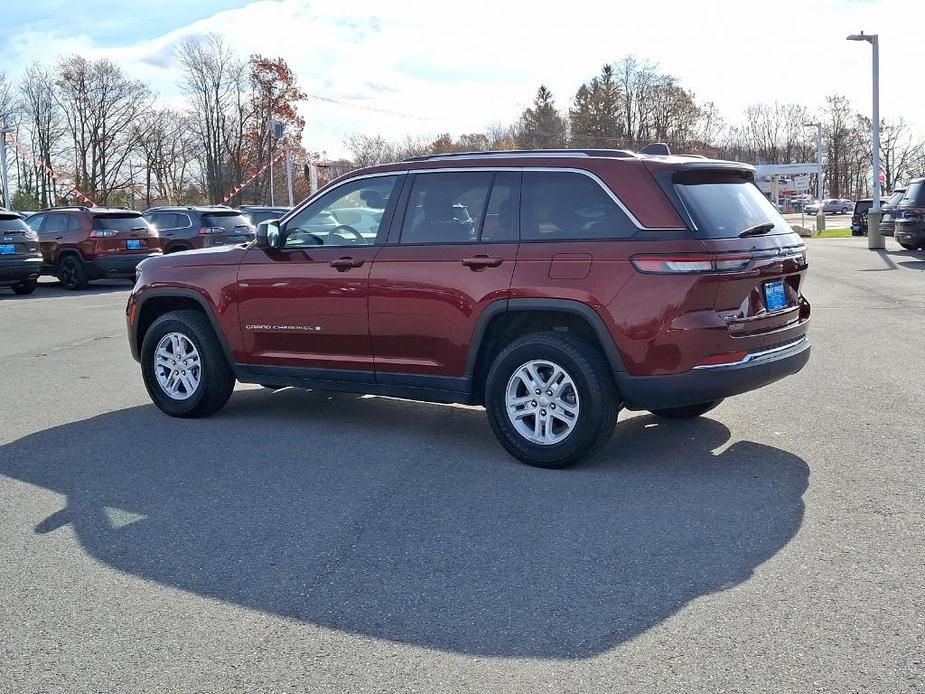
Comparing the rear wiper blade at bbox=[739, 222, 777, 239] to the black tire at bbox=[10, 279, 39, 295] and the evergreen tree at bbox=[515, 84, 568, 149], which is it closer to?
the black tire at bbox=[10, 279, 39, 295]

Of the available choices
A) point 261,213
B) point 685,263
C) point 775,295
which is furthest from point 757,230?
point 261,213

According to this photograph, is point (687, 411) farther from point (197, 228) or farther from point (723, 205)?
point (197, 228)

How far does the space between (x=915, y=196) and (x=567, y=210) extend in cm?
1982

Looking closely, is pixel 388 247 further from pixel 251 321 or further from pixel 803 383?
pixel 803 383

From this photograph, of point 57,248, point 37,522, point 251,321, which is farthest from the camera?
point 57,248


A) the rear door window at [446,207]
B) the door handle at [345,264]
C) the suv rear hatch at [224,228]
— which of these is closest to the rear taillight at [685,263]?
the rear door window at [446,207]

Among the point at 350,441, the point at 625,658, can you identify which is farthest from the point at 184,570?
the point at 350,441

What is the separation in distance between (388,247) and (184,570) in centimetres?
276

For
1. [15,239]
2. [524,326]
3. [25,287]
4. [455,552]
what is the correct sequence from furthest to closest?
[25,287] → [15,239] → [524,326] → [455,552]

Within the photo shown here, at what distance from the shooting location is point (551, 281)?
571 centimetres

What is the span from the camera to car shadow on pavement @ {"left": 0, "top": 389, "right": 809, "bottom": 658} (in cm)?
Result: 385

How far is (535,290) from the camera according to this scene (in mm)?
5738

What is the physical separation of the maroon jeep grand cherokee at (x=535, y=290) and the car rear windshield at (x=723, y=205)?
0.05 ft

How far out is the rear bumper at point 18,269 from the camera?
19328 millimetres
